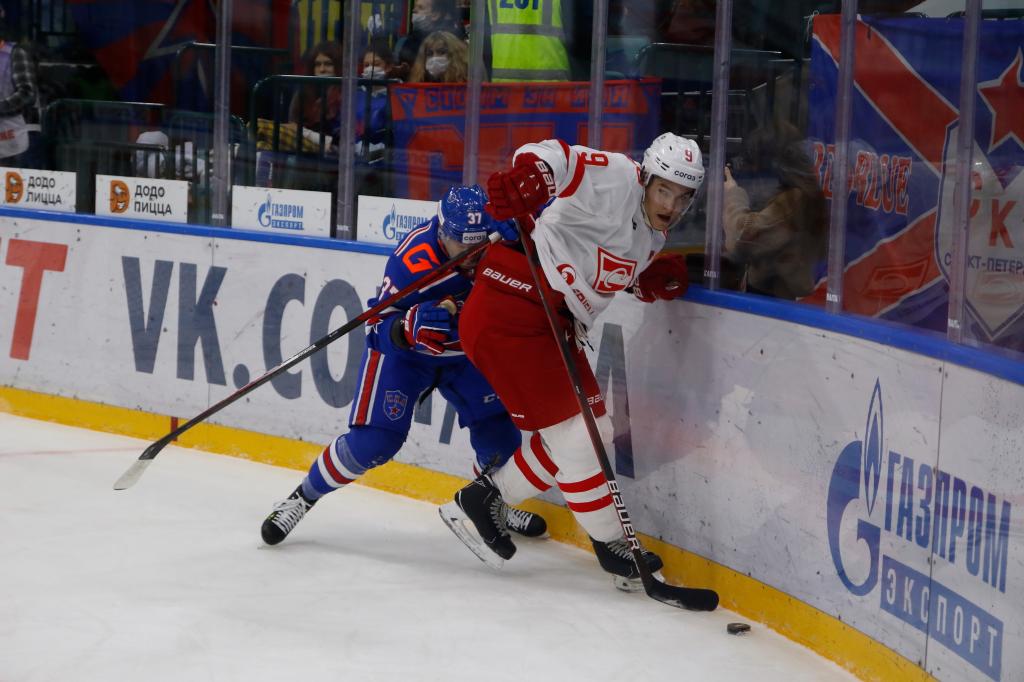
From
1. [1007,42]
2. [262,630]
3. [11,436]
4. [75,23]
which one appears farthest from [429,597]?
[75,23]

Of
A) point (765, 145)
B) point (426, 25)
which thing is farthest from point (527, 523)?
point (426, 25)

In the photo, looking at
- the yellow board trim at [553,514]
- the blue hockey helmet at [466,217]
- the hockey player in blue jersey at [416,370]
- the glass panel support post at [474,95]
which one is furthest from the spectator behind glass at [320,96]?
the blue hockey helmet at [466,217]

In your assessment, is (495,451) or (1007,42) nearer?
(1007,42)

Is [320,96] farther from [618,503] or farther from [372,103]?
[618,503]

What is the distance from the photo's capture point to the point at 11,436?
5.44 metres

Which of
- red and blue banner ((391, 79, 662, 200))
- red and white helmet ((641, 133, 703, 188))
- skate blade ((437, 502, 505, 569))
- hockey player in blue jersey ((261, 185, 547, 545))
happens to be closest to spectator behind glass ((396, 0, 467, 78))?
red and blue banner ((391, 79, 662, 200))

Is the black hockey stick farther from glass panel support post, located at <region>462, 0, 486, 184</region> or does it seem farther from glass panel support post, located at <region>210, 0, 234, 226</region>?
glass panel support post, located at <region>210, 0, 234, 226</region>

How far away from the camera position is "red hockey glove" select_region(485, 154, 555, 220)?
11.2 feet

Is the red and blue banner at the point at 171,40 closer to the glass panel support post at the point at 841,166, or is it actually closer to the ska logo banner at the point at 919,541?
the glass panel support post at the point at 841,166

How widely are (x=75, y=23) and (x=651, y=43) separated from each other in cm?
299

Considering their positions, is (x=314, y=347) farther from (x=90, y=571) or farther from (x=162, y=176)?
(x=162, y=176)

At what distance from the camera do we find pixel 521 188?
340cm

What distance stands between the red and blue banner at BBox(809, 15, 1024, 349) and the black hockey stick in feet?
2.09

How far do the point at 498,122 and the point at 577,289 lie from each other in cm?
126
